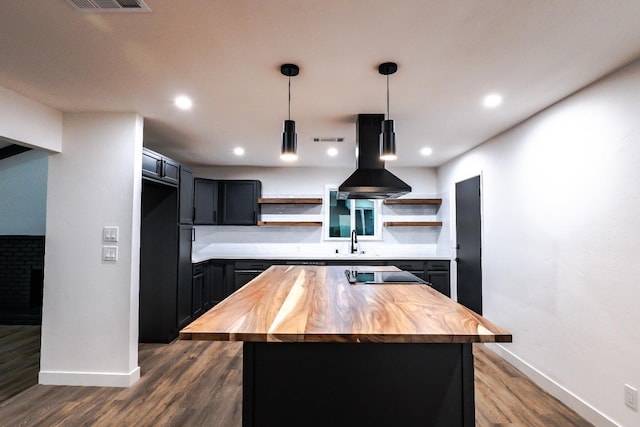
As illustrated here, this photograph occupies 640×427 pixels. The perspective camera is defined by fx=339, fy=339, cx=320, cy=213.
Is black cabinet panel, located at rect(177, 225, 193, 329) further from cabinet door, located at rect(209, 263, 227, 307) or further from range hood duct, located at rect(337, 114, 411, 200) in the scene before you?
range hood duct, located at rect(337, 114, 411, 200)

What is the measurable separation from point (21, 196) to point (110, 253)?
10.2 feet

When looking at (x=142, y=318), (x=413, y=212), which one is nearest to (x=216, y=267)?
(x=142, y=318)

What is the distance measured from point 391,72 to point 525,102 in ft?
4.39

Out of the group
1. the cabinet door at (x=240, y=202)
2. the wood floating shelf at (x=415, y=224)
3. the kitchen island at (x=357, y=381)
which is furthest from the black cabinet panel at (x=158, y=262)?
the wood floating shelf at (x=415, y=224)

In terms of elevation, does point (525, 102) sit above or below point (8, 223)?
above

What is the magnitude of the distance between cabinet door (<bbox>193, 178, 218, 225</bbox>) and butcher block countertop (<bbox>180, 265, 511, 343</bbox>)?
10.5 feet

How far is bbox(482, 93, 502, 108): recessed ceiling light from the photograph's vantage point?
2701 millimetres

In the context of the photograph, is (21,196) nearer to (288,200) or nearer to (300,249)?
(288,200)

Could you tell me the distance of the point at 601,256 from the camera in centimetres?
235

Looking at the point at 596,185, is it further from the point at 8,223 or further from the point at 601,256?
the point at 8,223

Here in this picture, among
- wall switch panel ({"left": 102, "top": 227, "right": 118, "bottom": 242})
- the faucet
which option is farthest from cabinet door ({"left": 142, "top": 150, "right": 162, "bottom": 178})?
the faucet

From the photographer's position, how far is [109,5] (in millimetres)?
1595

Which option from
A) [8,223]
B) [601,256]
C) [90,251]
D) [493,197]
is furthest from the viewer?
[8,223]

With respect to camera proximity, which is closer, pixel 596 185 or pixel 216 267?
pixel 596 185
